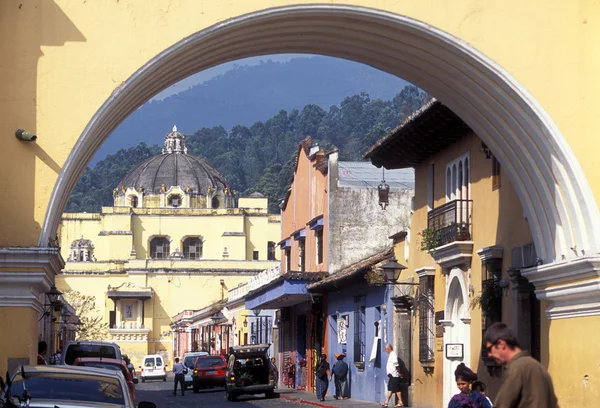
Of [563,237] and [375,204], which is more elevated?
[375,204]

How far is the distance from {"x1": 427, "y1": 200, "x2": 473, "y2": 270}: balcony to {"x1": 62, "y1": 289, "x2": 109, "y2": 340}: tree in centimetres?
5870

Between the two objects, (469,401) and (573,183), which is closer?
(469,401)

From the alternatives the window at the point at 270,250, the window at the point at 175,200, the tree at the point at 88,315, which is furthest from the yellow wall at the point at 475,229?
the window at the point at 175,200

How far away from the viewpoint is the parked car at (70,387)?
1074 centimetres

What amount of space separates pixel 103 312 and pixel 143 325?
128 inches

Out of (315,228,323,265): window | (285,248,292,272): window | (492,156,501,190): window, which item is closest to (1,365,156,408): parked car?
(492,156,501,190): window

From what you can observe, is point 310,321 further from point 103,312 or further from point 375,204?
point 103,312

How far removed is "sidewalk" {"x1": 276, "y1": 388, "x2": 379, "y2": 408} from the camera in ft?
97.7

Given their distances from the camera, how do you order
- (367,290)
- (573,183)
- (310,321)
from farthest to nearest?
(310,321)
(367,290)
(573,183)

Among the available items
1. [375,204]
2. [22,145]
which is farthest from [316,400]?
[22,145]

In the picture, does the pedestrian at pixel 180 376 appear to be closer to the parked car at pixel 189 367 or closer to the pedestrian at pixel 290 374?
the parked car at pixel 189 367

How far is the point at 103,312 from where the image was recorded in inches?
3393

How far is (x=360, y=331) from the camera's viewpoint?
109ft

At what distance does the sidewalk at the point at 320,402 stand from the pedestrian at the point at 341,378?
33cm
